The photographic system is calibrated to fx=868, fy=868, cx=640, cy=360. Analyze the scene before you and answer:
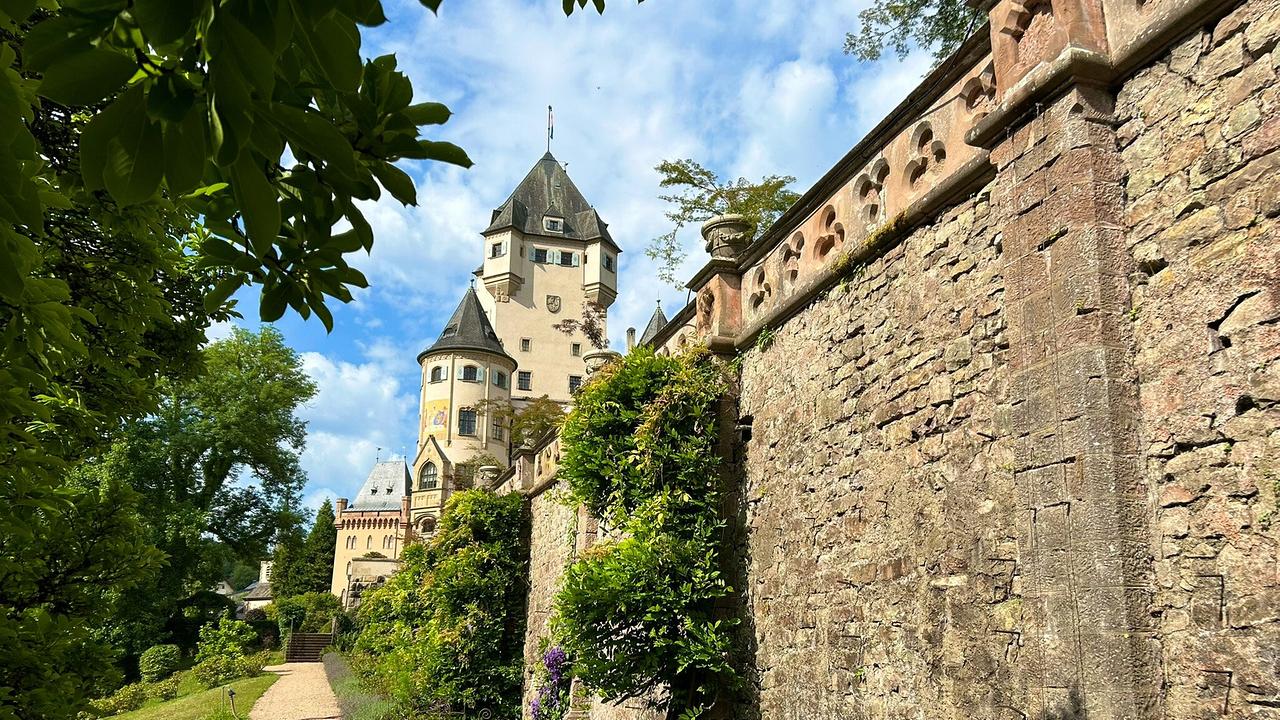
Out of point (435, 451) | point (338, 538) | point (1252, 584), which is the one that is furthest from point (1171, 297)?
point (338, 538)

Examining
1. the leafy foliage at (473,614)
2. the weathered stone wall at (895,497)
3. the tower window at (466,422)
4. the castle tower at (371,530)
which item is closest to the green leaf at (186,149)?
the weathered stone wall at (895,497)

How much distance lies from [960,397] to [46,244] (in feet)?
15.8

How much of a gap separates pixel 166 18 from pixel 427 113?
627 millimetres

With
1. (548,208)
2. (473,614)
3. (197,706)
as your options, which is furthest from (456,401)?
(473,614)

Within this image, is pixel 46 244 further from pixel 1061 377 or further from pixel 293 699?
pixel 293 699

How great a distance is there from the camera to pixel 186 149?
1135mm

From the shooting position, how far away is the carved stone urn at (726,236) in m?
7.22

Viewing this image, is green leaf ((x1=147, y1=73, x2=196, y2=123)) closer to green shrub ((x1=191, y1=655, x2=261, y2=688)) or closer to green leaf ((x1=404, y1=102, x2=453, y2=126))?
green leaf ((x1=404, y1=102, x2=453, y2=126))

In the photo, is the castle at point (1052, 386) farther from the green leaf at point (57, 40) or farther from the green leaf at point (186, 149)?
the green leaf at point (57, 40)

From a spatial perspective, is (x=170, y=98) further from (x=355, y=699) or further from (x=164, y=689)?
(x=164, y=689)

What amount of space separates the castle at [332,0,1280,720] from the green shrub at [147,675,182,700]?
2455cm

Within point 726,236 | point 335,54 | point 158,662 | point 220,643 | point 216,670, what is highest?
point 726,236

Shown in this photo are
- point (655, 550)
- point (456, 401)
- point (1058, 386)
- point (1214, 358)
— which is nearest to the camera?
point (1214, 358)

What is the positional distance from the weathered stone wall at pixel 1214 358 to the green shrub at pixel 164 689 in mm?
27414
